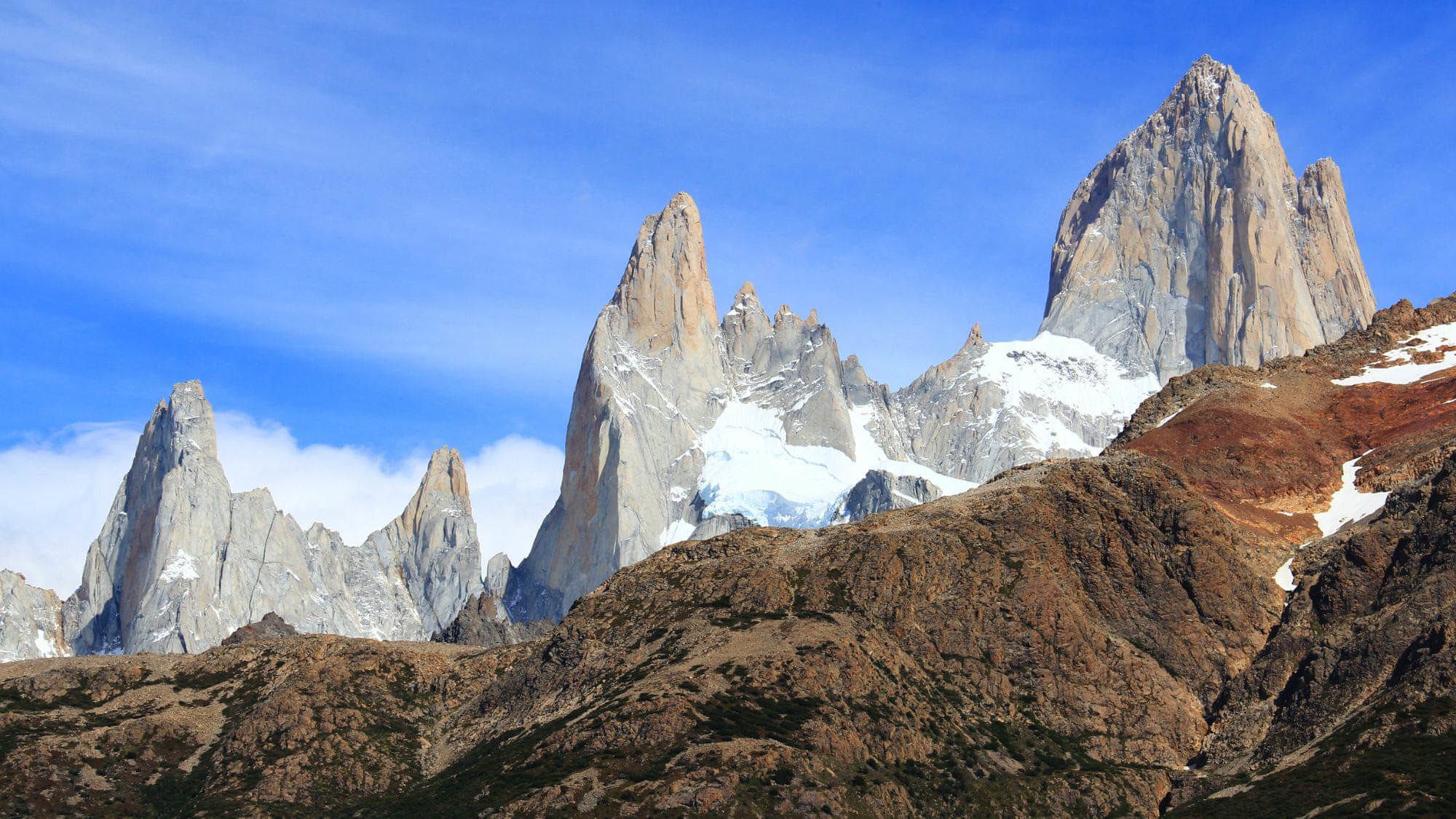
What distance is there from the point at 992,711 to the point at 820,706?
19.0 meters

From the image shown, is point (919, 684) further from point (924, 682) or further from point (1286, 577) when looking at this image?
point (1286, 577)

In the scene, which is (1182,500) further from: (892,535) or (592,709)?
(592,709)

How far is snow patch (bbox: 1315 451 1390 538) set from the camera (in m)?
169

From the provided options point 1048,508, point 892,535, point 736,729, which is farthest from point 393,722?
point 1048,508

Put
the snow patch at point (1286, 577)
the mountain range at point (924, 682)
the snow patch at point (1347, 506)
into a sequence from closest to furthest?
the mountain range at point (924, 682) < the snow patch at point (1286, 577) < the snow patch at point (1347, 506)

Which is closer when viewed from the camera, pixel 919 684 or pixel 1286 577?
pixel 919 684

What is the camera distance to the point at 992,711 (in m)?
147

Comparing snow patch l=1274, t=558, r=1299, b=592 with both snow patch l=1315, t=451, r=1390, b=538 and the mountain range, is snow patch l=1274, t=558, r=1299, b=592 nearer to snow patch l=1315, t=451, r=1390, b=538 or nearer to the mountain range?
the mountain range

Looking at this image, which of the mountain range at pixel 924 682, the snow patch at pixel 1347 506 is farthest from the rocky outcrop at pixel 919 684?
the snow patch at pixel 1347 506

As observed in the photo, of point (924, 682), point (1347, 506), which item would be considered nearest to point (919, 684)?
point (924, 682)

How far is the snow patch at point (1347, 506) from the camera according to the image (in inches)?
6663

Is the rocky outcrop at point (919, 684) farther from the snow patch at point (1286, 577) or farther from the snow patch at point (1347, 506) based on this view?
the snow patch at point (1347, 506)

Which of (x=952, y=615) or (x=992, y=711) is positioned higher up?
(x=952, y=615)

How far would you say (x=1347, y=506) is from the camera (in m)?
173
